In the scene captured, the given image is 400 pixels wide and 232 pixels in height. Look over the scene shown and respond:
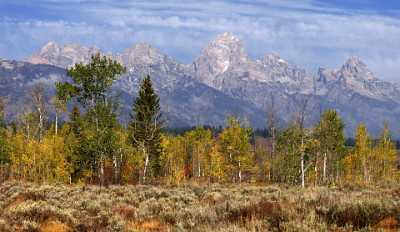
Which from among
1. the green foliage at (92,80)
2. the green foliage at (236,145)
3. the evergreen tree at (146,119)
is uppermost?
the green foliage at (92,80)

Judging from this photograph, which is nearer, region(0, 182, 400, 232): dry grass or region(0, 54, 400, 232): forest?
region(0, 182, 400, 232): dry grass

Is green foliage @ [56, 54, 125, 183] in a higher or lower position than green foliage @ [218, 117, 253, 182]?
higher

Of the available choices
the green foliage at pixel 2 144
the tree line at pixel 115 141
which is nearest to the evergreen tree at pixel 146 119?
the tree line at pixel 115 141

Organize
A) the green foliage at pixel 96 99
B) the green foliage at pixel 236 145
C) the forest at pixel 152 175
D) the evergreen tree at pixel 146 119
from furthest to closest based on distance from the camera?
the green foliage at pixel 236 145 < the evergreen tree at pixel 146 119 < the green foliage at pixel 96 99 < the forest at pixel 152 175

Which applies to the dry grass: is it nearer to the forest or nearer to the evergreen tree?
the forest

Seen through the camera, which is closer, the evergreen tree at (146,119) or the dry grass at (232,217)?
the dry grass at (232,217)

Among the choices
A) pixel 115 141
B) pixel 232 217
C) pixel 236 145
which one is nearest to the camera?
pixel 232 217

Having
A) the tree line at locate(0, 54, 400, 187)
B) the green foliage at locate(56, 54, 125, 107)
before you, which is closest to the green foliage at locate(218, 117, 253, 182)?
the tree line at locate(0, 54, 400, 187)

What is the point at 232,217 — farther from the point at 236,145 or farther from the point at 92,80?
the point at 236,145

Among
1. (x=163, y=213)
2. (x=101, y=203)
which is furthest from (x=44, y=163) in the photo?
(x=163, y=213)

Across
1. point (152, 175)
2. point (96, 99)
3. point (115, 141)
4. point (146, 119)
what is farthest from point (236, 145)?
point (96, 99)

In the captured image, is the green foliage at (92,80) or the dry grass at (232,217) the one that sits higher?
the green foliage at (92,80)

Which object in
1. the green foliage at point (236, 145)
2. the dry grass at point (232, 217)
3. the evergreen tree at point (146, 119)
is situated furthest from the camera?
the green foliage at point (236, 145)

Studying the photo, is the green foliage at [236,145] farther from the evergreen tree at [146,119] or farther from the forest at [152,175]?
the evergreen tree at [146,119]
